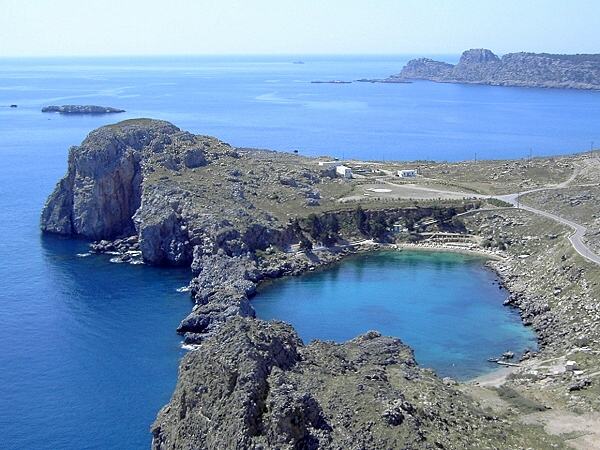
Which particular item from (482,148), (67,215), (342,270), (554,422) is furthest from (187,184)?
(482,148)

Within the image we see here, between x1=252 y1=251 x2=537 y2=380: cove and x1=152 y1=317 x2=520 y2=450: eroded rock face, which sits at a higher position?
x1=152 y1=317 x2=520 y2=450: eroded rock face

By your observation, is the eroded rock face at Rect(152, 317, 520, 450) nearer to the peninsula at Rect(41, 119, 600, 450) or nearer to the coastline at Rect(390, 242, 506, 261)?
the peninsula at Rect(41, 119, 600, 450)

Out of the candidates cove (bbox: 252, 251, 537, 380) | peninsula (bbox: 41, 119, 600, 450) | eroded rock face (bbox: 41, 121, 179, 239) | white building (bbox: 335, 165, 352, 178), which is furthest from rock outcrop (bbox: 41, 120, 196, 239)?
cove (bbox: 252, 251, 537, 380)

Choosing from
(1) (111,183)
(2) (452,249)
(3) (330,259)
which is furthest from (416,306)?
(1) (111,183)

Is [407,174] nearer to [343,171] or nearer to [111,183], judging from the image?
[343,171]

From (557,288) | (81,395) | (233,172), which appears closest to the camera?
(81,395)

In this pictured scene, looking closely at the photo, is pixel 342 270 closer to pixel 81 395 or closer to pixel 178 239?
pixel 178 239
